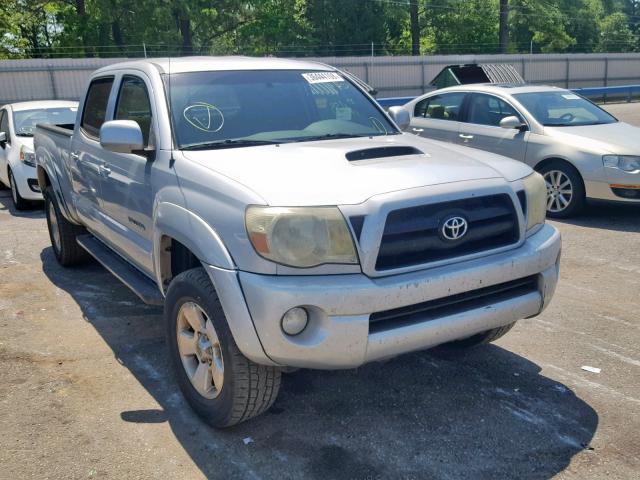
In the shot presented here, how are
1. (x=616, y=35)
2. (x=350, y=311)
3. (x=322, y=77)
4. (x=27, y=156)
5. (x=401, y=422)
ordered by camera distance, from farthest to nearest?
1. (x=616, y=35)
2. (x=27, y=156)
3. (x=322, y=77)
4. (x=401, y=422)
5. (x=350, y=311)

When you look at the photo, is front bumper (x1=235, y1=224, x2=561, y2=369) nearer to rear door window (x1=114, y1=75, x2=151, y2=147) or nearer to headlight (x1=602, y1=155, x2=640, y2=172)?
rear door window (x1=114, y1=75, x2=151, y2=147)

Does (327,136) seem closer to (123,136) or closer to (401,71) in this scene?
(123,136)

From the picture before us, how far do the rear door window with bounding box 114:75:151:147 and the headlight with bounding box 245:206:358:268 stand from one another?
1.52 meters

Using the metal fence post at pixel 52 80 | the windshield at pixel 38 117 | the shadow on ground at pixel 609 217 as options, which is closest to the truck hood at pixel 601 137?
the shadow on ground at pixel 609 217

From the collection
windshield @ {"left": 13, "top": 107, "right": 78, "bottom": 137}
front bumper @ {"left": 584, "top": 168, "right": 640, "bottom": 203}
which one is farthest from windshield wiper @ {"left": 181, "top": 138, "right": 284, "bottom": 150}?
windshield @ {"left": 13, "top": 107, "right": 78, "bottom": 137}

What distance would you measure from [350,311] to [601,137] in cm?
625

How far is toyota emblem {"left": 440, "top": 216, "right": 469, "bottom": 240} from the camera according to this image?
3232 mm

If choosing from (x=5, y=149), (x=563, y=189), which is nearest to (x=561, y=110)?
(x=563, y=189)

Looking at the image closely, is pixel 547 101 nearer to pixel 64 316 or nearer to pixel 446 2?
pixel 64 316

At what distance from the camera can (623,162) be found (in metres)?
7.67

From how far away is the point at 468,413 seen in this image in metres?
3.63

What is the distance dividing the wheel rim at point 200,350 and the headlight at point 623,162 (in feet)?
19.4

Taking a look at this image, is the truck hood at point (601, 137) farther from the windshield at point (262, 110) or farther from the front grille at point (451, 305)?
the front grille at point (451, 305)

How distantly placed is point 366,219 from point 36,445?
2.06 metres
